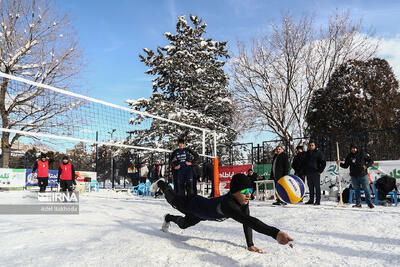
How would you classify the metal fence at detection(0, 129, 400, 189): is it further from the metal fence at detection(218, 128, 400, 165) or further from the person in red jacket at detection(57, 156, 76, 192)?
the person in red jacket at detection(57, 156, 76, 192)

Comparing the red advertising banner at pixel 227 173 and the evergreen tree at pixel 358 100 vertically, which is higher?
the evergreen tree at pixel 358 100

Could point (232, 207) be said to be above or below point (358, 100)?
below

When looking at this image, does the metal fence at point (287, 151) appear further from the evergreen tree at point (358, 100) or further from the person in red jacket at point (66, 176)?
the person in red jacket at point (66, 176)

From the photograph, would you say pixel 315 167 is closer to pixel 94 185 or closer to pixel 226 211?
pixel 226 211

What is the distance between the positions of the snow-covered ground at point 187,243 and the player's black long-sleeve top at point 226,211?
0.44 meters

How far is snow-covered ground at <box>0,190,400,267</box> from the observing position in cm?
321

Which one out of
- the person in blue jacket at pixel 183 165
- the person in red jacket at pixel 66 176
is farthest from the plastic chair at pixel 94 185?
the person in blue jacket at pixel 183 165

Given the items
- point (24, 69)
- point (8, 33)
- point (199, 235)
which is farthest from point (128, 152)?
point (199, 235)

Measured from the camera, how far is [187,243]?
4004mm

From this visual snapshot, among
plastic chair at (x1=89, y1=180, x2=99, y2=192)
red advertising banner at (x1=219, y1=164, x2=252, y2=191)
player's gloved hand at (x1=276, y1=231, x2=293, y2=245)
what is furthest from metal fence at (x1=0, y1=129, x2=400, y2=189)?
player's gloved hand at (x1=276, y1=231, x2=293, y2=245)

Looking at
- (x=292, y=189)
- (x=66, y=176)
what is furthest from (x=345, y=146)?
(x=66, y=176)

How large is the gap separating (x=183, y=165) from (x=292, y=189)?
291 centimetres

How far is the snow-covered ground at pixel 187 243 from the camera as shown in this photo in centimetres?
321

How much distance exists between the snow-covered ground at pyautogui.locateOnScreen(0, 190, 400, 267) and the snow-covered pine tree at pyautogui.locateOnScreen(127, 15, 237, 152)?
1624 centimetres
